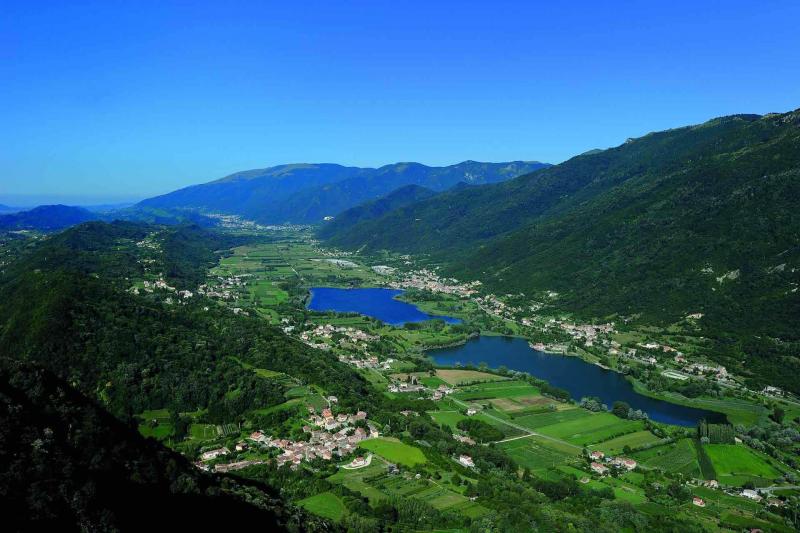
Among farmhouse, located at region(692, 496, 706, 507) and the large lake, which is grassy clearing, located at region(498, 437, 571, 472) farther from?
the large lake

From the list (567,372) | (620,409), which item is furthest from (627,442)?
(567,372)

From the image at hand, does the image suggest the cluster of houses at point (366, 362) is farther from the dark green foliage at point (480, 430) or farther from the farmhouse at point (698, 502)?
the farmhouse at point (698, 502)

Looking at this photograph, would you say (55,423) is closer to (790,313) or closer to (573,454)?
(573,454)

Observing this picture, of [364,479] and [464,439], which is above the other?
[364,479]

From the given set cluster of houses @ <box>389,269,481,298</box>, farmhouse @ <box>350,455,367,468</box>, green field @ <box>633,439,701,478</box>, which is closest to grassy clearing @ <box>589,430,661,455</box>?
green field @ <box>633,439,701,478</box>

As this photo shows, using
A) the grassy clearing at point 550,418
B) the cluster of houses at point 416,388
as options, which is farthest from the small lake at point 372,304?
the grassy clearing at point 550,418

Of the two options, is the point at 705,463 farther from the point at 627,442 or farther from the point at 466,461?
the point at 466,461
